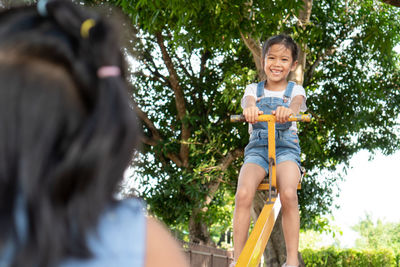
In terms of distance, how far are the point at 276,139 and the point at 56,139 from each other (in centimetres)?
325

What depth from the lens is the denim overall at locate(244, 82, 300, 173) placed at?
12.8 feet

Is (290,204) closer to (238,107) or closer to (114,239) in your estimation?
(114,239)

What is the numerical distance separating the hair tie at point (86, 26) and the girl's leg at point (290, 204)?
2915mm

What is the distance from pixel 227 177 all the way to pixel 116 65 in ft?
28.7

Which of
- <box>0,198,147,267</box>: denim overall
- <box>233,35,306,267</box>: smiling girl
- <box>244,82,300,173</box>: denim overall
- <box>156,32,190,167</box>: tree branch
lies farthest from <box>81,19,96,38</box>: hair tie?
<box>156,32,190,167</box>: tree branch

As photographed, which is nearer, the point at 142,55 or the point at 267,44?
the point at 267,44

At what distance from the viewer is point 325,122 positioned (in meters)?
9.16

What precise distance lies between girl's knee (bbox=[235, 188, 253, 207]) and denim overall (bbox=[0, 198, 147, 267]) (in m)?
2.77

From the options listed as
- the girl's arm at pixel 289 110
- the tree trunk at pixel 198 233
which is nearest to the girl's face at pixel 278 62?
the girl's arm at pixel 289 110

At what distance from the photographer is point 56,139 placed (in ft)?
2.76

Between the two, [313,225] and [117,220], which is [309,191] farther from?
[117,220]

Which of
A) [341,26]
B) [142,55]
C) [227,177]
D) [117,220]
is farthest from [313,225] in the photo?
[117,220]

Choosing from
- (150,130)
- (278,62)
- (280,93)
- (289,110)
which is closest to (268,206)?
(289,110)

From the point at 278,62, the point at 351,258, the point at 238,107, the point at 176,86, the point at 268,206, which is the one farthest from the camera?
the point at 351,258
